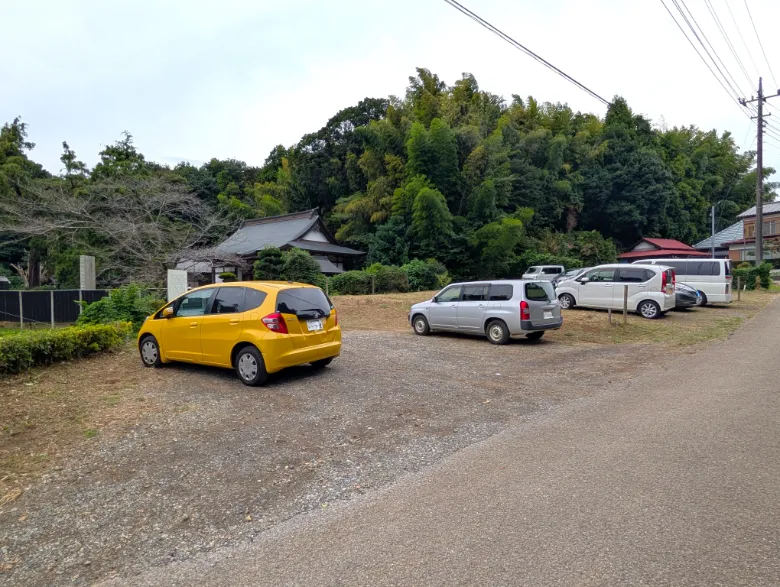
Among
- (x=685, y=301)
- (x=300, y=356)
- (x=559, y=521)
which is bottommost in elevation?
(x=559, y=521)

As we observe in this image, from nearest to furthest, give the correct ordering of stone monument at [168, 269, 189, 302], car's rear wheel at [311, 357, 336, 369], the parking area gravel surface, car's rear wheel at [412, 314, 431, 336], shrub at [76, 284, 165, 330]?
the parking area gravel surface → car's rear wheel at [311, 357, 336, 369] → shrub at [76, 284, 165, 330] → stone monument at [168, 269, 189, 302] → car's rear wheel at [412, 314, 431, 336]

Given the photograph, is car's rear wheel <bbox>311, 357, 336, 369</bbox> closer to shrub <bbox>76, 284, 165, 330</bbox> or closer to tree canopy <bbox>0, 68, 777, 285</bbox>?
shrub <bbox>76, 284, 165, 330</bbox>

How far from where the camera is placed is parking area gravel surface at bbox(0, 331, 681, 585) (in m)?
3.13

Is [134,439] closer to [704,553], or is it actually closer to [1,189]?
[704,553]

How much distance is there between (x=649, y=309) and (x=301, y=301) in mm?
12158

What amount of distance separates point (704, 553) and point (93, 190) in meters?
26.4

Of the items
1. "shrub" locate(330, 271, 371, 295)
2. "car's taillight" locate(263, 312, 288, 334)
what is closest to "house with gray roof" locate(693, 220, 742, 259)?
"shrub" locate(330, 271, 371, 295)

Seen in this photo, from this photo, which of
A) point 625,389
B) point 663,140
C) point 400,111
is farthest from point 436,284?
point 663,140

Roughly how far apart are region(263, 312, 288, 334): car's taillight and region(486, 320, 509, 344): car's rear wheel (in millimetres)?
5596

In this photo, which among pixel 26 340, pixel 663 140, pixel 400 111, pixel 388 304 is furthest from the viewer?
pixel 663 140

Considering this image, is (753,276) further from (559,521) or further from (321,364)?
(559,521)

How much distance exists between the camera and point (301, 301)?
23.3ft

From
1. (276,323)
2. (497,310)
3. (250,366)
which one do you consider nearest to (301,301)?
(276,323)

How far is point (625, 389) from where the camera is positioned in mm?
6910
